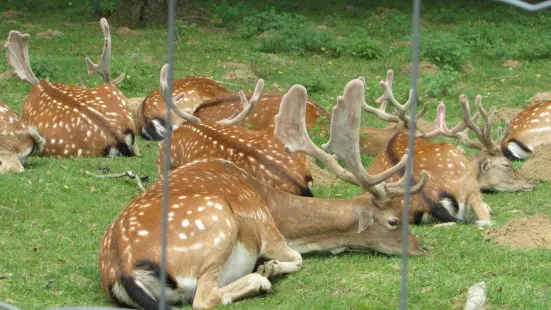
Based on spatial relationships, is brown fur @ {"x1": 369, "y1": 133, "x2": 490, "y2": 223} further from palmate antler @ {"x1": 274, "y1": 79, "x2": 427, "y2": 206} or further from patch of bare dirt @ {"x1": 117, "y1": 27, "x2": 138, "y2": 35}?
patch of bare dirt @ {"x1": 117, "y1": 27, "x2": 138, "y2": 35}

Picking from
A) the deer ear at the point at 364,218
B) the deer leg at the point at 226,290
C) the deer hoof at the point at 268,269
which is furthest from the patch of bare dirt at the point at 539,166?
the deer leg at the point at 226,290

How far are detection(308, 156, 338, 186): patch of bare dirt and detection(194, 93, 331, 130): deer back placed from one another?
0.49 meters

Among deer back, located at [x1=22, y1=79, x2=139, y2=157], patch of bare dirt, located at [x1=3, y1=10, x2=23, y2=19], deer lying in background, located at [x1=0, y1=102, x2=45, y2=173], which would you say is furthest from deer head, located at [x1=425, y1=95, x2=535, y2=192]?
patch of bare dirt, located at [x1=3, y1=10, x2=23, y2=19]

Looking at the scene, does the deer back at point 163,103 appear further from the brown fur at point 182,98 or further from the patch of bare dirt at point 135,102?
the patch of bare dirt at point 135,102

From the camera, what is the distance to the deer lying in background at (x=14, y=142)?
7.82 metres

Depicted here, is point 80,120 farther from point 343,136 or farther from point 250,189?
point 343,136

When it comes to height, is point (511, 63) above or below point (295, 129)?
below

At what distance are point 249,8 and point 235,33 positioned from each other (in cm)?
127

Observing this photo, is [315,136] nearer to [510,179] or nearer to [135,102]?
[510,179]

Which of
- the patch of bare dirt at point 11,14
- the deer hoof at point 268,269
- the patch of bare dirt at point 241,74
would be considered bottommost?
the deer hoof at point 268,269

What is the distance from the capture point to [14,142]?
8055 millimetres

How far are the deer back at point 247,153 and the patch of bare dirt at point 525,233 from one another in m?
1.33

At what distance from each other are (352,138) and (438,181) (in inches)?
67.3

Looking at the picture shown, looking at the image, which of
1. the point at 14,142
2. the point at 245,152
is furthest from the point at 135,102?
the point at 245,152
